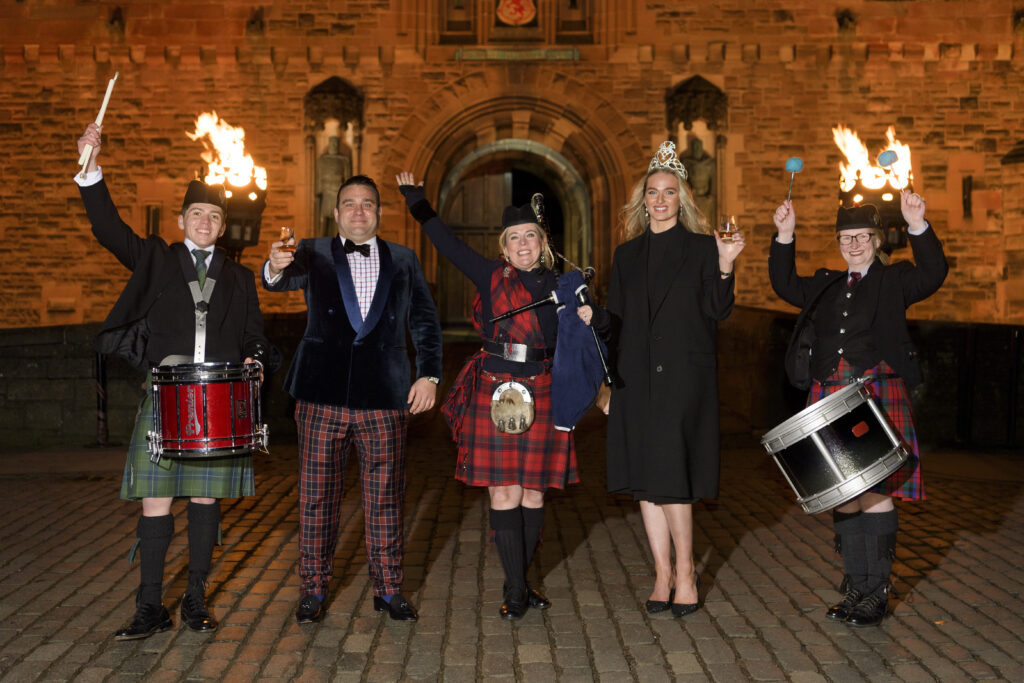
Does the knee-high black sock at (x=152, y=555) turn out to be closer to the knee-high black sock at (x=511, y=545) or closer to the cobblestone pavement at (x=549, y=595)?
the cobblestone pavement at (x=549, y=595)

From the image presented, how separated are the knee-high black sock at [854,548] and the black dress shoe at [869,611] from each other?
0.20 ft

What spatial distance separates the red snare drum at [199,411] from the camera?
3.58 m

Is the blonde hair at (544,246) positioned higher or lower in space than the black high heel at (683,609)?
higher

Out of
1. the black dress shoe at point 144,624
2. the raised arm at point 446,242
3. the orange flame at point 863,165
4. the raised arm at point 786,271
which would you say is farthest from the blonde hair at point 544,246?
the orange flame at point 863,165

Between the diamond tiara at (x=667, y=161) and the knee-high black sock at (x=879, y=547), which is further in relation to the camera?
the diamond tiara at (x=667, y=161)

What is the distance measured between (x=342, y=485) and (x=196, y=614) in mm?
771

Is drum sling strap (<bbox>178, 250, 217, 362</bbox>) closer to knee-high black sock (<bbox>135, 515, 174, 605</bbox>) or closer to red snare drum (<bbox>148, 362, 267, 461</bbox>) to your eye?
red snare drum (<bbox>148, 362, 267, 461</bbox>)

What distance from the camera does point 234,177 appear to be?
1227 centimetres

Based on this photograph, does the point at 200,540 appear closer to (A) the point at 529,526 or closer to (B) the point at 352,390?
(B) the point at 352,390

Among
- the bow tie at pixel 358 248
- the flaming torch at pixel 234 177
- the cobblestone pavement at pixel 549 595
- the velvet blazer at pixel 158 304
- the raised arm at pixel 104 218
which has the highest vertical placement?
the flaming torch at pixel 234 177

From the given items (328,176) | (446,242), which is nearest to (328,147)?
(328,176)

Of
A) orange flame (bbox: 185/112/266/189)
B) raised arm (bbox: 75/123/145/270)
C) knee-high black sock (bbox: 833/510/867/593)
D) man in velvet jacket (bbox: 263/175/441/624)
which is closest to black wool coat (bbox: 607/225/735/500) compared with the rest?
knee-high black sock (bbox: 833/510/867/593)

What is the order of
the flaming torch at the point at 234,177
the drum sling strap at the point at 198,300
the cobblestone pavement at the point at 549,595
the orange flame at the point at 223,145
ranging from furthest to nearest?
the orange flame at the point at 223,145, the flaming torch at the point at 234,177, the drum sling strap at the point at 198,300, the cobblestone pavement at the point at 549,595

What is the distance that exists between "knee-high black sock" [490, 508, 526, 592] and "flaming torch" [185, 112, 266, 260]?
134 inches
